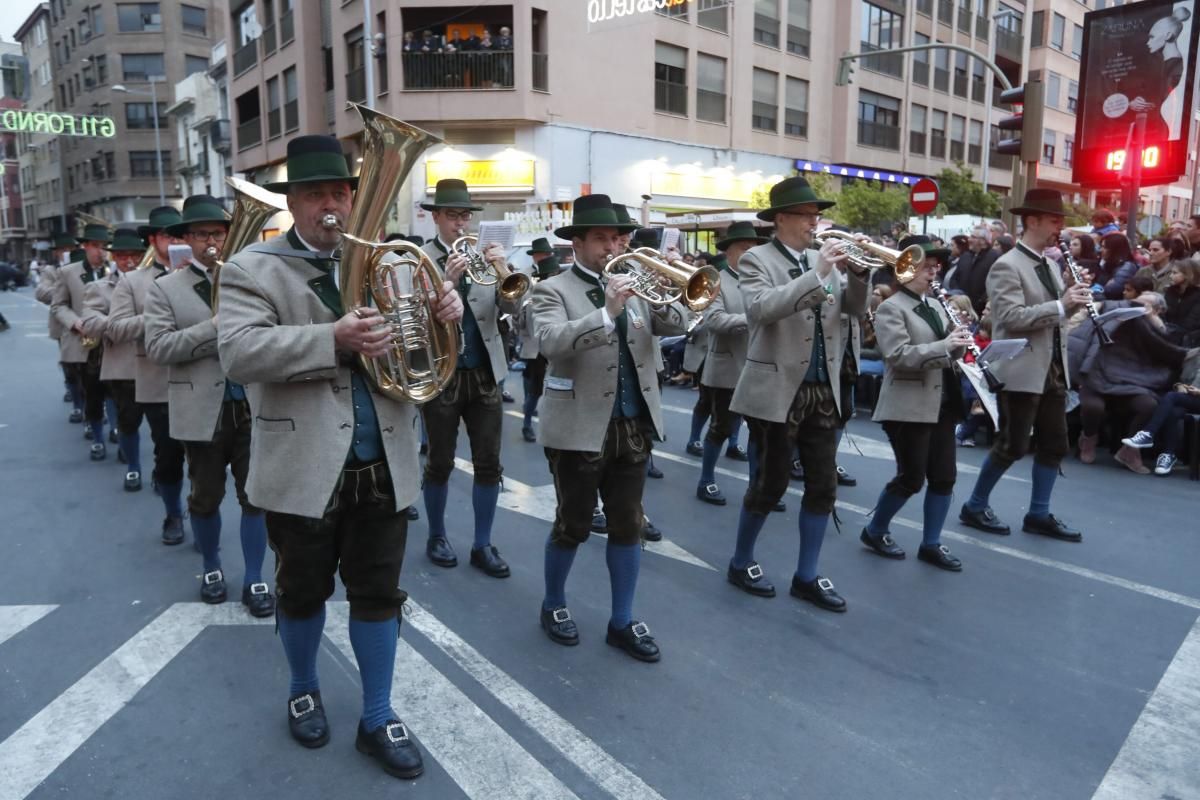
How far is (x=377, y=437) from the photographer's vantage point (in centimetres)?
323

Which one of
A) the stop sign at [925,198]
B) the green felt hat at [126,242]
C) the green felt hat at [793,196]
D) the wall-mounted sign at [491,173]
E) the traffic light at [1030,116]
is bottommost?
the green felt hat at [126,242]

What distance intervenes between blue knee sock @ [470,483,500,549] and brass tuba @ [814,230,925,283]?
245 centimetres

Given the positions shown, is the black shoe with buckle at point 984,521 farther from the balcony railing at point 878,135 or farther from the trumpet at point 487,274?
the balcony railing at point 878,135

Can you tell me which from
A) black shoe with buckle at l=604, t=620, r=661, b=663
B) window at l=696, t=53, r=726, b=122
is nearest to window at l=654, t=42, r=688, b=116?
window at l=696, t=53, r=726, b=122

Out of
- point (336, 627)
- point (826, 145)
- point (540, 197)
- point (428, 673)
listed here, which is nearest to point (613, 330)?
point (428, 673)

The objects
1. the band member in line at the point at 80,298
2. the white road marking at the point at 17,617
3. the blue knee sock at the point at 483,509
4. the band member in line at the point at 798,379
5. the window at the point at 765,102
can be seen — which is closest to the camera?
the white road marking at the point at 17,617

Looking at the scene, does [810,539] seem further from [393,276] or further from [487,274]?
[393,276]

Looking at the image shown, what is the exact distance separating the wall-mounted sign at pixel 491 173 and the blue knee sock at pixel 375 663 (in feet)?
74.1

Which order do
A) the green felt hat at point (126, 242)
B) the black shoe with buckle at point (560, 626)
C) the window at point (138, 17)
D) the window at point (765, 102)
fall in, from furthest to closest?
the window at point (138, 17) → the window at point (765, 102) → the green felt hat at point (126, 242) → the black shoe with buckle at point (560, 626)

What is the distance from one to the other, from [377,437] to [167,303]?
2255 millimetres

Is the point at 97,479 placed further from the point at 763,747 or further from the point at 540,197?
the point at 540,197

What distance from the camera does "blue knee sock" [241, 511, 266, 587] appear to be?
467 centimetres

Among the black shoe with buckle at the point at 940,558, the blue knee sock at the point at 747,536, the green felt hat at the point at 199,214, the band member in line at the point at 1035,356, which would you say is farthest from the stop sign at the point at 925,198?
the green felt hat at the point at 199,214

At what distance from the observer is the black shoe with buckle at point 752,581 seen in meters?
4.96
